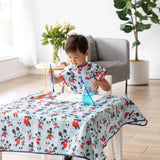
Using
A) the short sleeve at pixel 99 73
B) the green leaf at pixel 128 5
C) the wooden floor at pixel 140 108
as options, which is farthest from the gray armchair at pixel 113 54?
the short sleeve at pixel 99 73

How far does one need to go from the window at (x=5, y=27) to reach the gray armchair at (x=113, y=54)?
6.53ft

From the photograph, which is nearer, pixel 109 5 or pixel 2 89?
pixel 2 89

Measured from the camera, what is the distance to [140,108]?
15.0 ft

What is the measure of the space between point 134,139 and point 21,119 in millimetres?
1739

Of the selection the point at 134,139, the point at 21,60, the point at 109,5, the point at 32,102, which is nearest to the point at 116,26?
the point at 109,5

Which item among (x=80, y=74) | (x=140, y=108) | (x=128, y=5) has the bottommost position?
(x=140, y=108)

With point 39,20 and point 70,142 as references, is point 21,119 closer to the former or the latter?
point 70,142

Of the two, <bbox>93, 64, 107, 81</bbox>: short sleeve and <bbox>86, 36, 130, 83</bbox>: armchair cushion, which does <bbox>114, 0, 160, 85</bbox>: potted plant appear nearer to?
<bbox>86, 36, 130, 83</bbox>: armchair cushion

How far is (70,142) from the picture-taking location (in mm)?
1804

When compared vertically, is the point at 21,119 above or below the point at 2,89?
above

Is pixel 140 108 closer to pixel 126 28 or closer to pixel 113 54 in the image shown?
pixel 113 54

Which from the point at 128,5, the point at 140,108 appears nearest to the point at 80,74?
the point at 140,108

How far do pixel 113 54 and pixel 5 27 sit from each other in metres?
2.42

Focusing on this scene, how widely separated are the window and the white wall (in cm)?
49
